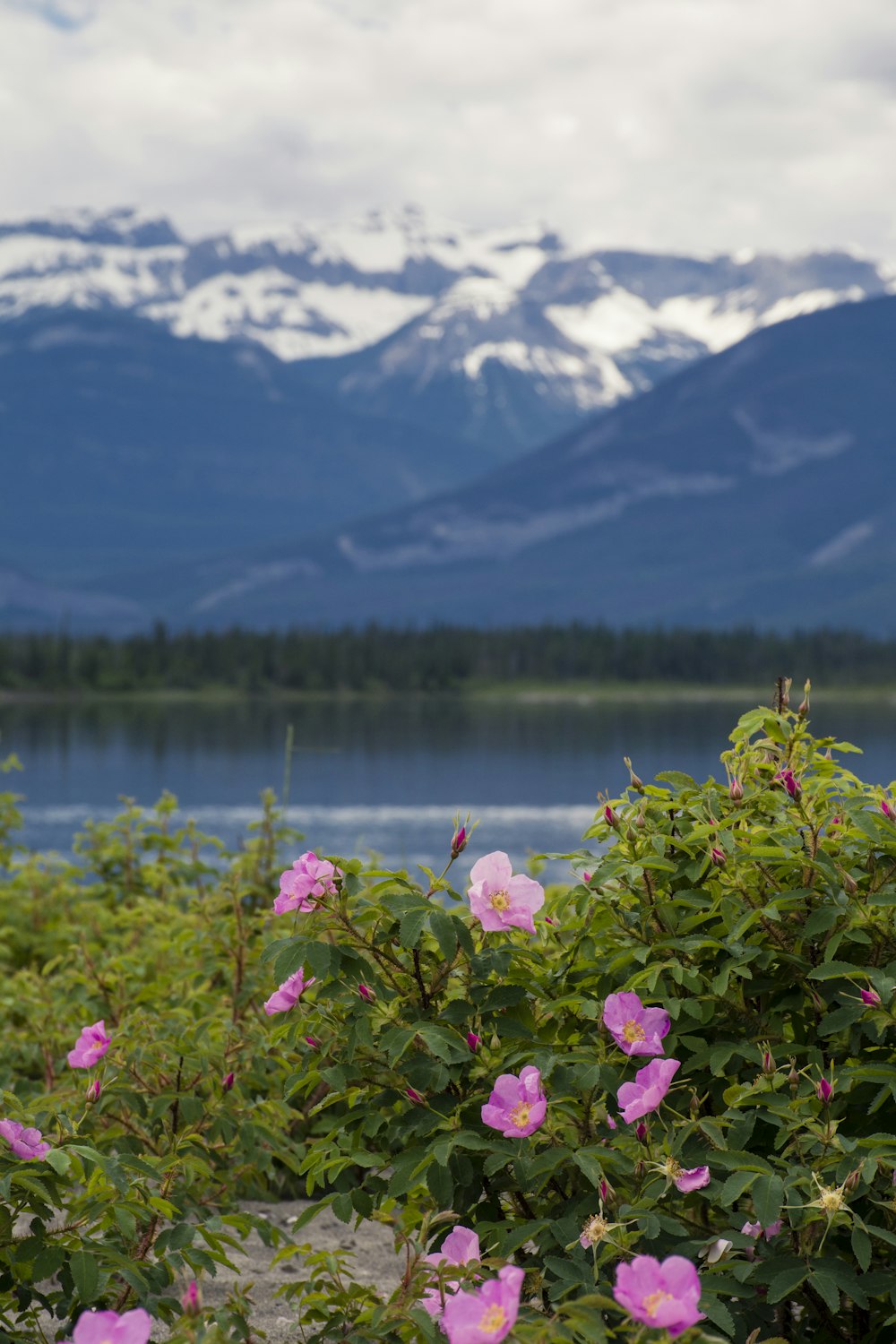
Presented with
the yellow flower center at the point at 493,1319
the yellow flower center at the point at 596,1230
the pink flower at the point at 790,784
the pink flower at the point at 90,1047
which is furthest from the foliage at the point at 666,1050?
the pink flower at the point at 90,1047

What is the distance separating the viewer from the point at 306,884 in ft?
14.5

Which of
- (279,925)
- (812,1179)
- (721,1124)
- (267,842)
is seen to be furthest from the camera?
(267,842)

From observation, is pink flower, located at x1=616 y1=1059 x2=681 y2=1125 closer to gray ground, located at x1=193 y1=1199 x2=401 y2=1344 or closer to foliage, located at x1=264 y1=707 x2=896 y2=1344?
foliage, located at x1=264 y1=707 x2=896 y2=1344

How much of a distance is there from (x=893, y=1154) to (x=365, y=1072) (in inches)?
59.3

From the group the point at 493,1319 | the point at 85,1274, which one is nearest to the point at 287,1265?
the point at 85,1274

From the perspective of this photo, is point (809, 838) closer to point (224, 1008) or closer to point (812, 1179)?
point (812, 1179)

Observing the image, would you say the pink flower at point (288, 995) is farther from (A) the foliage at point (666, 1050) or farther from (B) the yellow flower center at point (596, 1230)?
(B) the yellow flower center at point (596, 1230)

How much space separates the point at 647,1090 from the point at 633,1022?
0.79 ft

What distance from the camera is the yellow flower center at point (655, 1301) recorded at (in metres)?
3.20

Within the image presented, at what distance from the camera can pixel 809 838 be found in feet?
14.8

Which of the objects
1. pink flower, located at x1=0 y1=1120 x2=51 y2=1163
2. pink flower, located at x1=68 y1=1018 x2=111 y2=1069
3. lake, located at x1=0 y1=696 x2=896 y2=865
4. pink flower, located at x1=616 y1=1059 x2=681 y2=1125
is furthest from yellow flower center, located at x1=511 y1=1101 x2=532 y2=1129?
lake, located at x1=0 y1=696 x2=896 y2=865

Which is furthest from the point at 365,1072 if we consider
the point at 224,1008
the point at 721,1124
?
the point at 224,1008

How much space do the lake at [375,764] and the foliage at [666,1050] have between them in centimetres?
2981

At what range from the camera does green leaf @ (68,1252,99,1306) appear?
412 cm
